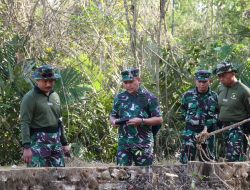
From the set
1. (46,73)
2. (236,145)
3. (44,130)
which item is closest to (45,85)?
(46,73)

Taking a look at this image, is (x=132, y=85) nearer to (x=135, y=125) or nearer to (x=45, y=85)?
(x=135, y=125)

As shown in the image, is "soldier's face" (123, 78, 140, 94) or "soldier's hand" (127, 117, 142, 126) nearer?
"soldier's hand" (127, 117, 142, 126)

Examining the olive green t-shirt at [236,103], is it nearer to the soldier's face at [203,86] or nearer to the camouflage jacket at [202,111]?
the camouflage jacket at [202,111]

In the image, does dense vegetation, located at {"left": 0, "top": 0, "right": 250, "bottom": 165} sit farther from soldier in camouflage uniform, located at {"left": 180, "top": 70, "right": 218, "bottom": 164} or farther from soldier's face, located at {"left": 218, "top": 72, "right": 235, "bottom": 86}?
soldier in camouflage uniform, located at {"left": 180, "top": 70, "right": 218, "bottom": 164}

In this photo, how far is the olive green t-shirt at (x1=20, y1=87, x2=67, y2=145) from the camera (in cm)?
769

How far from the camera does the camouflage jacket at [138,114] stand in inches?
316

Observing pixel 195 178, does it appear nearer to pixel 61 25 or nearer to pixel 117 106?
pixel 117 106

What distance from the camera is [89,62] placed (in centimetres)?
1292

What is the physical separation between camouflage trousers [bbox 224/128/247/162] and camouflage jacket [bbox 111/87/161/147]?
1.53 meters

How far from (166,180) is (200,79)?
8.63ft

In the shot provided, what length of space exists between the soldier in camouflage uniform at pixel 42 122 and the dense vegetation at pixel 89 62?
3.17 m

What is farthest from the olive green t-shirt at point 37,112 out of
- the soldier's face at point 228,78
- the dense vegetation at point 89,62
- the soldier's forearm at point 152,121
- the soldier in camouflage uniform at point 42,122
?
the dense vegetation at point 89,62

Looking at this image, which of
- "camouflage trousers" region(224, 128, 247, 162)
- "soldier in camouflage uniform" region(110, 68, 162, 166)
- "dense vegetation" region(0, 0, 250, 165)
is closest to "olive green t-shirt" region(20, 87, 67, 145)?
"soldier in camouflage uniform" region(110, 68, 162, 166)

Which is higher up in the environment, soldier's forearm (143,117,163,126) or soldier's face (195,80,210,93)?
soldier's face (195,80,210,93)
